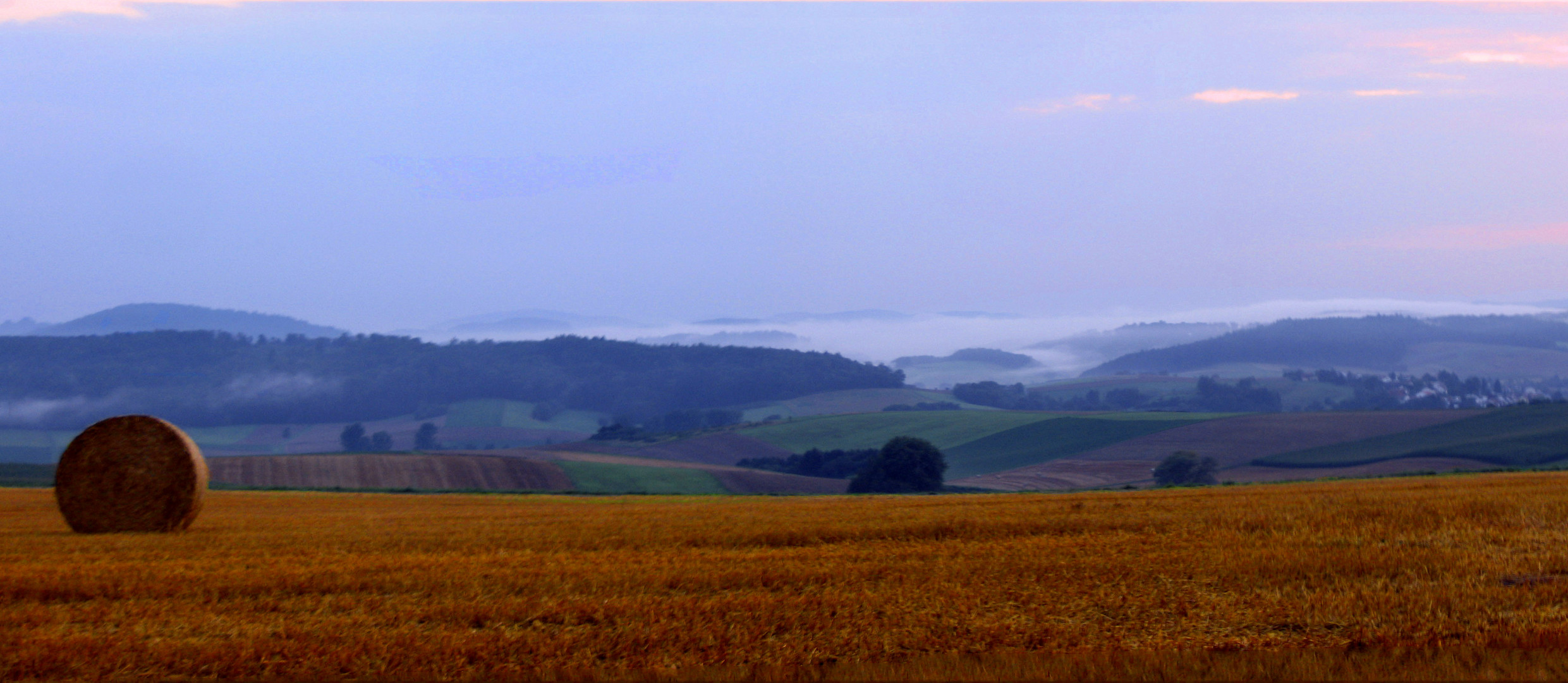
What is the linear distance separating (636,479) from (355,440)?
72953 mm

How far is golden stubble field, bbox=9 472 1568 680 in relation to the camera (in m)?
6.40

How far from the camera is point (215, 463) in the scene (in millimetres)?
64812

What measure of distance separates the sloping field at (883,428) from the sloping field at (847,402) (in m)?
16.8

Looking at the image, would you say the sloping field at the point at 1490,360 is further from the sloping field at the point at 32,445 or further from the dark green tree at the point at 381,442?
the sloping field at the point at 32,445

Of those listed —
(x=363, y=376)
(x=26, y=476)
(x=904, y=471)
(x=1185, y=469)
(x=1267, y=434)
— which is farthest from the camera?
(x=363, y=376)

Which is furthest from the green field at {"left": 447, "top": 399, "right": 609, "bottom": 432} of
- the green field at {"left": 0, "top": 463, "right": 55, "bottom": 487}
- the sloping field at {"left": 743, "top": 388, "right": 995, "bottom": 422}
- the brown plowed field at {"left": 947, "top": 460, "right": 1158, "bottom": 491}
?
the green field at {"left": 0, "top": 463, "right": 55, "bottom": 487}

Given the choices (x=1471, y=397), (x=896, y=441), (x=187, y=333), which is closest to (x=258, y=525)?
(x=896, y=441)

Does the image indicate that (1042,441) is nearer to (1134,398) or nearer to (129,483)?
(1134,398)

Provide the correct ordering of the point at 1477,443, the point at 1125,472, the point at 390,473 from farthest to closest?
1. the point at 1125,472
2. the point at 1477,443
3. the point at 390,473

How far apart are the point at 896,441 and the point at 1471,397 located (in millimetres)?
104856

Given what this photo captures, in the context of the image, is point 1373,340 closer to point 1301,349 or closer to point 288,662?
point 1301,349

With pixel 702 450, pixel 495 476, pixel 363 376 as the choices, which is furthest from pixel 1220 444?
pixel 363 376

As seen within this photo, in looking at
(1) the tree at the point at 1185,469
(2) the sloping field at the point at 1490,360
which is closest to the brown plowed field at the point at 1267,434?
(1) the tree at the point at 1185,469

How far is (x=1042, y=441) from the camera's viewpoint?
8362cm
